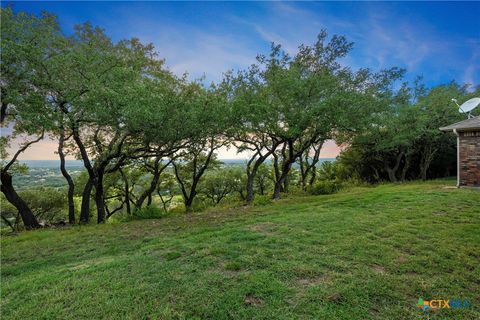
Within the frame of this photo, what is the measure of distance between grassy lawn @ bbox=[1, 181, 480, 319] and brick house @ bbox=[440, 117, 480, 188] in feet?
21.5

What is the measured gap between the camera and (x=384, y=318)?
2.27 m

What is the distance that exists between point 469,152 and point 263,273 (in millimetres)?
12946

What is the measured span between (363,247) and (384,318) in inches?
77.5

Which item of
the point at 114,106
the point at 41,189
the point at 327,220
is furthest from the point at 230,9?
the point at 41,189

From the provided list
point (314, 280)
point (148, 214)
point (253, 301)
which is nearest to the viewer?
point (253, 301)

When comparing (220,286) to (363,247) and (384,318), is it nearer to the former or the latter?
(384,318)

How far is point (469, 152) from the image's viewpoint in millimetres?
10438

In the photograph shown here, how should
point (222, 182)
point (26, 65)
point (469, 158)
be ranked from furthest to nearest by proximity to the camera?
1. point (222, 182)
2. point (469, 158)
3. point (26, 65)

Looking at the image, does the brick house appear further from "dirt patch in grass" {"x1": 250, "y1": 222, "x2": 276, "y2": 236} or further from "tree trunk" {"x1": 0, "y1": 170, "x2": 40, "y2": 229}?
"tree trunk" {"x1": 0, "y1": 170, "x2": 40, "y2": 229}

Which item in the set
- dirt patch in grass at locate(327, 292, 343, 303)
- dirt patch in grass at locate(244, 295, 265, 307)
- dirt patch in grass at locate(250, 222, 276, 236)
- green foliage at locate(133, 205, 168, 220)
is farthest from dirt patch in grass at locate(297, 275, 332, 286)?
green foliage at locate(133, 205, 168, 220)

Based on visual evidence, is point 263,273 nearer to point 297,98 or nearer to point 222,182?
point 297,98

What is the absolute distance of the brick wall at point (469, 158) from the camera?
10219 millimetres

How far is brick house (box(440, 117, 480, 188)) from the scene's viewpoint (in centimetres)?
1020
